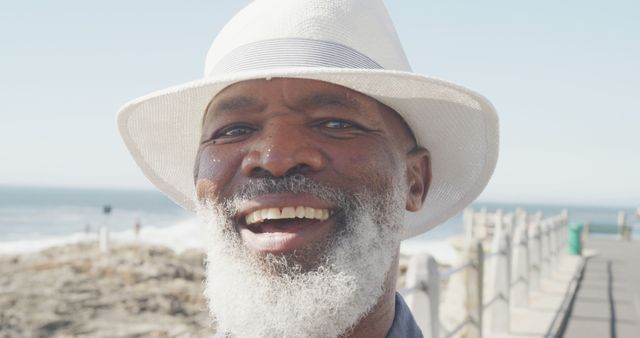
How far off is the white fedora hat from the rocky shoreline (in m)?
12.0

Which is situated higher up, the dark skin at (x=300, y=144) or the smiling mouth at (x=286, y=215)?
the dark skin at (x=300, y=144)

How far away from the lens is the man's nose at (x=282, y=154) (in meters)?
1.54

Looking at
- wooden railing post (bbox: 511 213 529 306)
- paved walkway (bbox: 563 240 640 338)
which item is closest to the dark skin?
paved walkway (bbox: 563 240 640 338)

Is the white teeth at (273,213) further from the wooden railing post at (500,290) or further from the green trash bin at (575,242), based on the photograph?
the green trash bin at (575,242)

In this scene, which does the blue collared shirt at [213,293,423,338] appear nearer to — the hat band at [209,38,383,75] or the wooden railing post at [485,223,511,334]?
the hat band at [209,38,383,75]

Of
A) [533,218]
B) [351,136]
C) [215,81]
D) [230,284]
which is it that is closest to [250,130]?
[215,81]

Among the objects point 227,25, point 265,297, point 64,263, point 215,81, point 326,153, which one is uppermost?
point 227,25

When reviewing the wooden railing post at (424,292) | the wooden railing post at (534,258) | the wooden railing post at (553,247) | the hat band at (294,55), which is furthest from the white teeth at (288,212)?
the wooden railing post at (553,247)

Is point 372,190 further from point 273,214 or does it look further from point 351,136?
point 273,214

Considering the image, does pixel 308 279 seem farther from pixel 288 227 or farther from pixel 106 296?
pixel 106 296

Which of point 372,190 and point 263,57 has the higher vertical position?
point 263,57

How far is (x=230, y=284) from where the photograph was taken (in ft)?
5.34

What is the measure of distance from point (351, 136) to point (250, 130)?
26 centimetres

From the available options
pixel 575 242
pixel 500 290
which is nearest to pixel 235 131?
pixel 500 290
